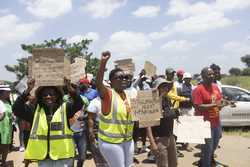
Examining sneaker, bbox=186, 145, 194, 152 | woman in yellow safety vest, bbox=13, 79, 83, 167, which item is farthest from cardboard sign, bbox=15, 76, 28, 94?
sneaker, bbox=186, 145, 194, 152

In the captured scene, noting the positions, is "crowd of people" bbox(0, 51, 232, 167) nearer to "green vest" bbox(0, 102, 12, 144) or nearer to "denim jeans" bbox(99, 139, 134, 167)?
"denim jeans" bbox(99, 139, 134, 167)

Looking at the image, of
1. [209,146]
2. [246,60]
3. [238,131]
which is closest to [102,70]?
[209,146]

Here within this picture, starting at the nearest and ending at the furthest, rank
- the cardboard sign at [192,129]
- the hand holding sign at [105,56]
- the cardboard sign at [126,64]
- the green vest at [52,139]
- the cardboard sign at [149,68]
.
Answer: the green vest at [52,139] → the hand holding sign at [105,56] → the cardboard sign at [126,64] → the cardboard sign at [149,68] → the cardboard sign at [192,129]

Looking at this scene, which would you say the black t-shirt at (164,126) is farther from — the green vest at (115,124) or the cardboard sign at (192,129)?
the green vest at (115,124)

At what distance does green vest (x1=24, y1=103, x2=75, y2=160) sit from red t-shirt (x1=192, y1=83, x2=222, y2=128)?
3.47 metres

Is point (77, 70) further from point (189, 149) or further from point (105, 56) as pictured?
point (189, 149)

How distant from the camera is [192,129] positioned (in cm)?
782

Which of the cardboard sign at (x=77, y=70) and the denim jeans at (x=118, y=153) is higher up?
the cardboard sign at (x=77, y=70)

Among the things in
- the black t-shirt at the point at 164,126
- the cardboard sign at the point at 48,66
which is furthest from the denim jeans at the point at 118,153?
the black t-shirt at the point at 164,126

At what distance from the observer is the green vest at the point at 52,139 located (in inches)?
187

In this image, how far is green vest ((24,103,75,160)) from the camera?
475 cm

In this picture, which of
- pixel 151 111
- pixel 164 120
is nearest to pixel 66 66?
pixel 151 111

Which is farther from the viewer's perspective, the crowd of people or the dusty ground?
the dusty ground

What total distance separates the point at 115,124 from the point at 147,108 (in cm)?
89
